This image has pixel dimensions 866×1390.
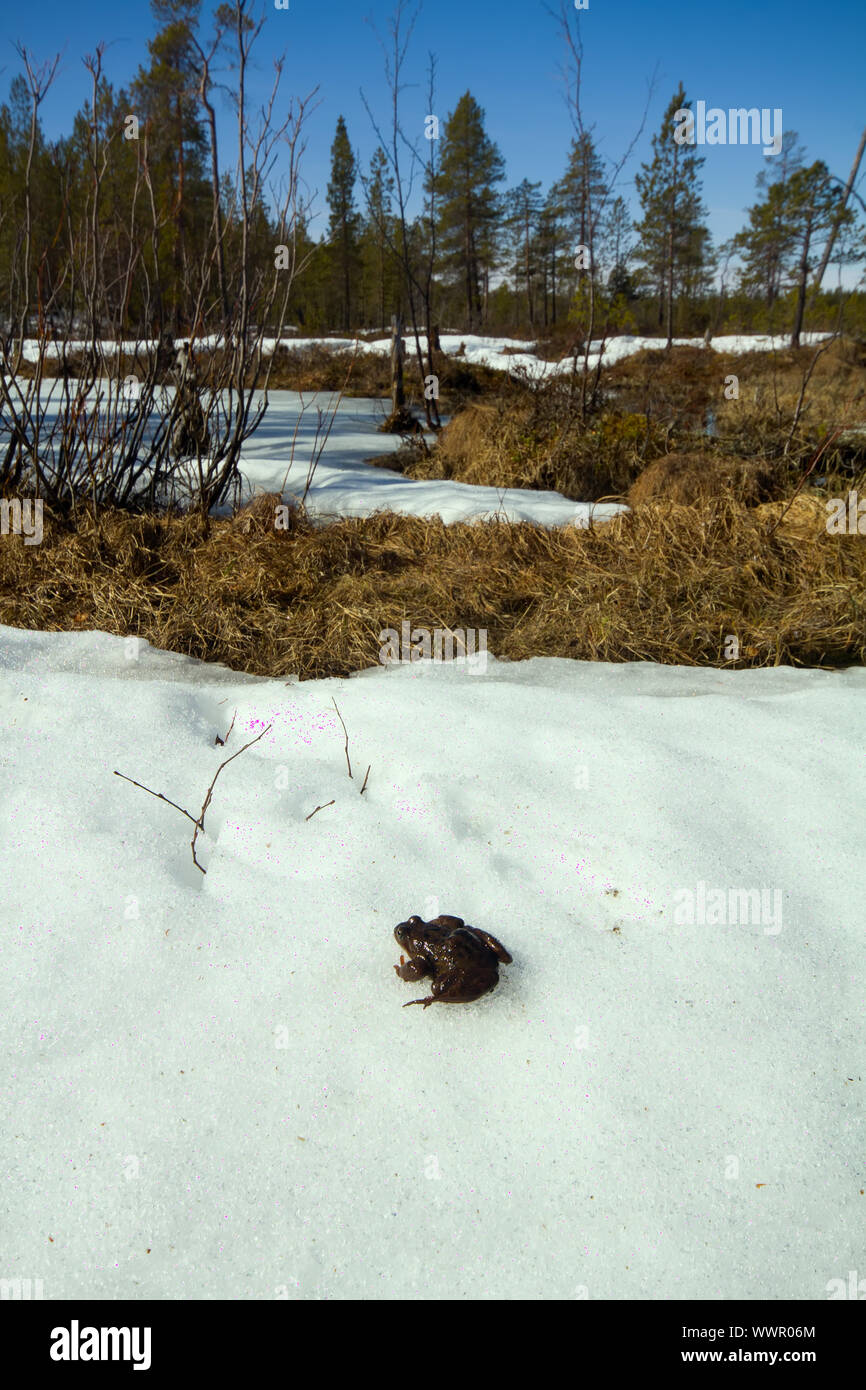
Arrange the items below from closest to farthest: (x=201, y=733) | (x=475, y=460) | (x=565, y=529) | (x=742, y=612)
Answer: (x=201, y=733) < (x=742, y=612) < (x=565, y=529) < (x=475, y=460)

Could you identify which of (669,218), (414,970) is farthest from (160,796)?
(669,218)

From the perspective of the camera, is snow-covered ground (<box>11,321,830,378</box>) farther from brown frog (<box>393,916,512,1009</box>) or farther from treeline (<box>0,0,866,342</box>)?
brown frog (<box>393,916,512,1009</box>)

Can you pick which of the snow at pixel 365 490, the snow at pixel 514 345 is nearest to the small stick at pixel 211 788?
the snow at pixel 365 490

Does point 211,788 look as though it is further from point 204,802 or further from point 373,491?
point 373,491

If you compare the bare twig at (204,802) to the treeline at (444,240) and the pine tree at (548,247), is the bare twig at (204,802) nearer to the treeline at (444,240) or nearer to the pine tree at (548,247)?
the treeline at (444,240)

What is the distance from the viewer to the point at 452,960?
1691mm

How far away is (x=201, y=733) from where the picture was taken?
268 cm

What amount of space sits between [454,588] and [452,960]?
246 cm

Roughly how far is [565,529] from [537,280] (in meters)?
43.2

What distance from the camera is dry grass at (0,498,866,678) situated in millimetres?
3443

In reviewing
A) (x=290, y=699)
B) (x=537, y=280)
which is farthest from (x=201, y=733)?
(x=537, y=280)

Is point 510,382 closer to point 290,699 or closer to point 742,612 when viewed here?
point 742,612

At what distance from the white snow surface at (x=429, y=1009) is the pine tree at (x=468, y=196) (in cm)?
3288

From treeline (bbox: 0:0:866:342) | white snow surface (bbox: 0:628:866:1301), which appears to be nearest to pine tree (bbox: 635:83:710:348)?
treeline (bbox: 0:0:866:342)
